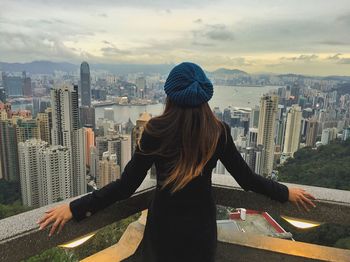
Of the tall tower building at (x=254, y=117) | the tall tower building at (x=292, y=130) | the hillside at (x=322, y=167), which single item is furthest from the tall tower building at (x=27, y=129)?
the tall tower building at (x=292, y=130)

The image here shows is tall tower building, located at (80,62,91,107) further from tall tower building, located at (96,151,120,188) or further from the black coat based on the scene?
the black coat

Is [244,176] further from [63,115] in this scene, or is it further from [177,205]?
[63,115]

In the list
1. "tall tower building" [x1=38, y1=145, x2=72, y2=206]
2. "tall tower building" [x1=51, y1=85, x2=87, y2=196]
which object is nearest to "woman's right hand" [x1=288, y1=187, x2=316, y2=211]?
"tall tower building" [x1=38, y1=145, x2=72, y2=206]

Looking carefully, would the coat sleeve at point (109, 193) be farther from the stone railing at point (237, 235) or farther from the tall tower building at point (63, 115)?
the tall tower building at point (63, 115)

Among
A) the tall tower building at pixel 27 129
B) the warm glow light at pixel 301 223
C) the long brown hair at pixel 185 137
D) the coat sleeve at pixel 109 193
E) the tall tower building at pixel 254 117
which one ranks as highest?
the long brown hair at pixel 185 137

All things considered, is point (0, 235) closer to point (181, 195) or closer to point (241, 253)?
point (181, 195)

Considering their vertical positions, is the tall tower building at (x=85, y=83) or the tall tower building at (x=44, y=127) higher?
the tall tower building at (x=85, y=83)

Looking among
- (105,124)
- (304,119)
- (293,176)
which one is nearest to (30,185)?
(105,124)
